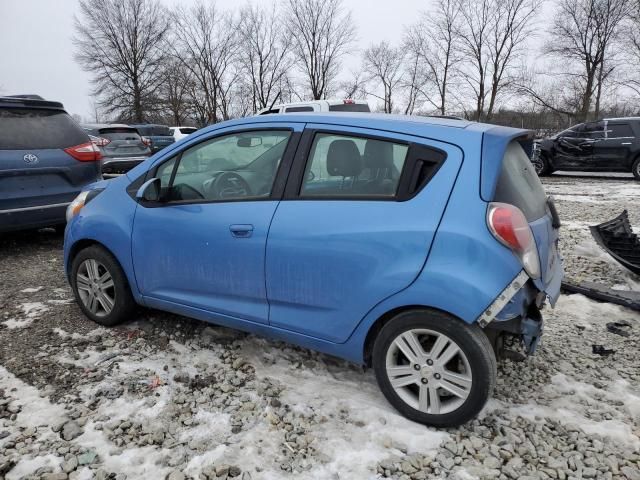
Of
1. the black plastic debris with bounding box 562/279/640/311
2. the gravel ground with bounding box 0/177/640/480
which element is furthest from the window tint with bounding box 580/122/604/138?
the gravel ground with bounding box 0/177/640/480

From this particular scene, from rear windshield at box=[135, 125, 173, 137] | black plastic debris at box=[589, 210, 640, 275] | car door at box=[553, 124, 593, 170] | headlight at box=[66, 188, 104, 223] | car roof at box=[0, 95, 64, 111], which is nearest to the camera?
headlight at box=[66, 188, 104, 223]

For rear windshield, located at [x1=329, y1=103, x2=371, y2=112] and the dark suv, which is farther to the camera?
rear windshield, located at [x1=329, y1=103, x2=371, y2=112]

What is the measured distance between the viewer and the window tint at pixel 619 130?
11946 mm

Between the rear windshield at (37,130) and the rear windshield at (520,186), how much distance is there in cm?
497

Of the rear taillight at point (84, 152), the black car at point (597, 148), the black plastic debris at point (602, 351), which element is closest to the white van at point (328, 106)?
the black car at point (597, 148)

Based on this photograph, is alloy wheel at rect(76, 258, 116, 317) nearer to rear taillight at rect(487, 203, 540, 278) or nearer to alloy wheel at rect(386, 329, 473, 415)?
alloy wheel at rect(386, 329, 473, 415)

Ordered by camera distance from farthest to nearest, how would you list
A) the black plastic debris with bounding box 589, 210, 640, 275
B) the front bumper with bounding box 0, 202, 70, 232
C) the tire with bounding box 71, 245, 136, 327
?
1. the front bumper with bounding box 0, 202, 70, 232
2. the black plastic debris with bounding box 589, 210, 640, 275
3. the tire with bounding box 71, 245, 136, 327

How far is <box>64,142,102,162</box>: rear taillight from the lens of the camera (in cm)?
541

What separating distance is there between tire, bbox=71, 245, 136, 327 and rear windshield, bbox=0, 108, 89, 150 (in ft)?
7.53

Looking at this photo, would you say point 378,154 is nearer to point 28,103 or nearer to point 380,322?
point 380,322

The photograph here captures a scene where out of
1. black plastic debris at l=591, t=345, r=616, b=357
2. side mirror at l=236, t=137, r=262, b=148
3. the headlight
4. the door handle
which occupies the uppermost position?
side mirror at l=236, t=137, r=262, b=148

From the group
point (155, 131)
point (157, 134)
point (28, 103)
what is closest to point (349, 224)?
point (28, 103)

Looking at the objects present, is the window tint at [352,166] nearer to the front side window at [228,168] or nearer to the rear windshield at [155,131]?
the front side window at [228,168]

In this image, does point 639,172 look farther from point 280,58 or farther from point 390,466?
point 280,58
